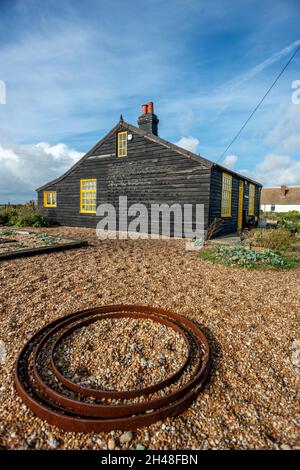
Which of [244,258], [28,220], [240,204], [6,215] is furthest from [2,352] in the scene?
[6,215]

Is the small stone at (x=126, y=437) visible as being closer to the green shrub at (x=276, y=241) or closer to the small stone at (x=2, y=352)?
the small stone at (x=2, y=352)

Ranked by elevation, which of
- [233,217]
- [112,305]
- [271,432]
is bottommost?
[271,432]

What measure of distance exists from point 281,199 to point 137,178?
42.7 meters

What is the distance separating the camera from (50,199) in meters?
16.4

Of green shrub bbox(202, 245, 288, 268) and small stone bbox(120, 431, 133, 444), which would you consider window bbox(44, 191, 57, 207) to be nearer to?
green shrub bbox(202, 245, 288, 268)

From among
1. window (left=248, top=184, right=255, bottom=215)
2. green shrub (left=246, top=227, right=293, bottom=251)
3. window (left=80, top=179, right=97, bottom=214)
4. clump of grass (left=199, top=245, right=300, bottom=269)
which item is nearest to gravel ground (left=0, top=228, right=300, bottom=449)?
clump of grass (left=199, top=245, right=300, bottom=269)

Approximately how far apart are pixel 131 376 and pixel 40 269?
3.74m

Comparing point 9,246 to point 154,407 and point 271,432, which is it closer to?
point 154,407

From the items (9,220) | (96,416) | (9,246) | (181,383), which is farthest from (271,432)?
(9,220)

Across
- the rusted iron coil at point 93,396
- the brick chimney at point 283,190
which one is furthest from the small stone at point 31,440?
the brick chimney at point 283,190

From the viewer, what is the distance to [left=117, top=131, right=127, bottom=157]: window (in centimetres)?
1255

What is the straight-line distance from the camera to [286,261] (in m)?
6.42

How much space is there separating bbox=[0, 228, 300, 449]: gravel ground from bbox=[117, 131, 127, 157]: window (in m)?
7.63

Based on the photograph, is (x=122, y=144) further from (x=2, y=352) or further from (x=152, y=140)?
(x=2, y=352)
